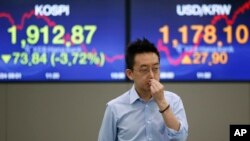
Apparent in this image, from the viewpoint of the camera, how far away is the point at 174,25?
4.39 metres

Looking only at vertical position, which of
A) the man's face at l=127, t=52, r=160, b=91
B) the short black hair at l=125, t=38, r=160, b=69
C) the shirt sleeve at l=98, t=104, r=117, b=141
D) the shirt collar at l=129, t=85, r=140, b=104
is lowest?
the shirt sleeve at l=98, t=104, r=117, b=141

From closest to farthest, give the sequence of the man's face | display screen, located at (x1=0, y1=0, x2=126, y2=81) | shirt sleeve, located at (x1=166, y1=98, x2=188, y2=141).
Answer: shirt sleeve, located at (x1=166, y1=98, x2=188, y2=141)
the man's face
display screen, located at (x1=0, y1=0, x2=126, y2=81)

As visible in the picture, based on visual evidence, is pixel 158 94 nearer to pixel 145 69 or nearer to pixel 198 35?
pixel 145 69

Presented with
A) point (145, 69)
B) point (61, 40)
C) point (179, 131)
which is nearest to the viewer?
point (179, 131)

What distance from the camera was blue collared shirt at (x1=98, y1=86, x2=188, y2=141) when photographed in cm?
221

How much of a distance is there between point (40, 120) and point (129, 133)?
242 cm

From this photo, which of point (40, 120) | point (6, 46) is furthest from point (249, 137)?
point (6, 46)

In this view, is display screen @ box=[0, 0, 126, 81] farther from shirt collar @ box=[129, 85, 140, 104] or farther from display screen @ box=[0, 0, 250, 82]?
shirt collar @ box=[129, 85, 140, 104]

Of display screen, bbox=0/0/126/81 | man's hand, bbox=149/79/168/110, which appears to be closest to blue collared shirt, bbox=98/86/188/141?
man's hand, bbox=149/79/168/110

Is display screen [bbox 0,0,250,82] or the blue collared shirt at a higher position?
display screen [bbox 0,0,250,82]

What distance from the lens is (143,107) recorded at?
7.48ft

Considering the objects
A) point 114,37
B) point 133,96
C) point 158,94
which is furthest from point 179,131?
point 114,37

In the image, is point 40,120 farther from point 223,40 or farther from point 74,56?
point 223,40

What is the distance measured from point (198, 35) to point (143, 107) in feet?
7.42
